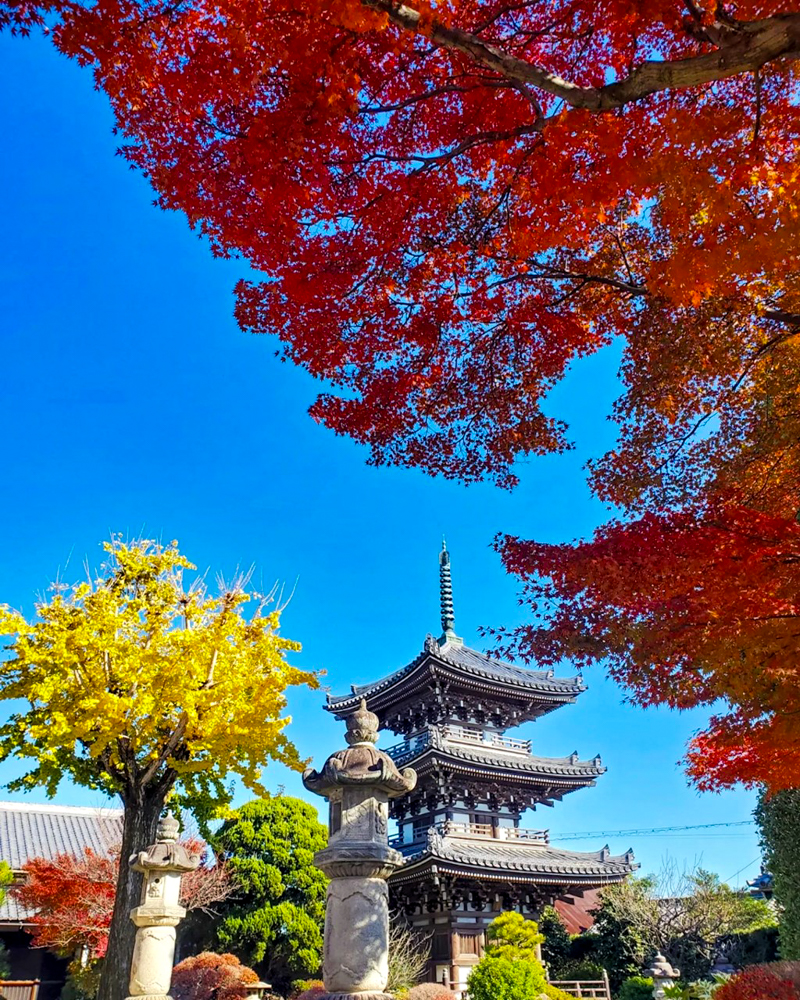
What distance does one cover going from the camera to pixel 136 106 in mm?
5137

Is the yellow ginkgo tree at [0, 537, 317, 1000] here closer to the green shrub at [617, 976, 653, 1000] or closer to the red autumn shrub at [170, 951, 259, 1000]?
the red autumn shrub at [170, 951, 259, 1000]

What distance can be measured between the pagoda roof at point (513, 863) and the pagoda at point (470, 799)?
0.04 m

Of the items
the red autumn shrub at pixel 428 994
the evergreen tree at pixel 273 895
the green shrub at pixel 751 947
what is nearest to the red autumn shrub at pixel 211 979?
the evergreen tree at pixel 273 895

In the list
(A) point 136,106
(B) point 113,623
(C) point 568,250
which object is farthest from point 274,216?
(B) point 113,623

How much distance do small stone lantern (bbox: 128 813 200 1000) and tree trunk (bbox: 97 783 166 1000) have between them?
12 centimetres

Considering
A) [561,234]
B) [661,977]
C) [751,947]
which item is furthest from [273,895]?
[561,234]

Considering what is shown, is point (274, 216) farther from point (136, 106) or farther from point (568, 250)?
point (568, 250)

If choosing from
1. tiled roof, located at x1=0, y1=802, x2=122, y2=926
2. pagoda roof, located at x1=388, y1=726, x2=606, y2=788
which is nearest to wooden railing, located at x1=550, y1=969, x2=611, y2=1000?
pagoda roof, located at x1=388, y1=726, x2=606, y2=788

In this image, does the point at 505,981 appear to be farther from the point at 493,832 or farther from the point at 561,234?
the point at 561,234

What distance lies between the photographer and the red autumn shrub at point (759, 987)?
6434 millimetres

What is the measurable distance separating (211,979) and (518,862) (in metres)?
9.82

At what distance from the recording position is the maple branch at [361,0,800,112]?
3.27 m

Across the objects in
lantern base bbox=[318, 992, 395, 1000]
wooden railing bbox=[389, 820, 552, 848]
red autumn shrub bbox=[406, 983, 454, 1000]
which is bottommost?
red autumn shrub bbox=[406, 983, 454, 1000]

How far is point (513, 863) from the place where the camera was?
22.2 meters
